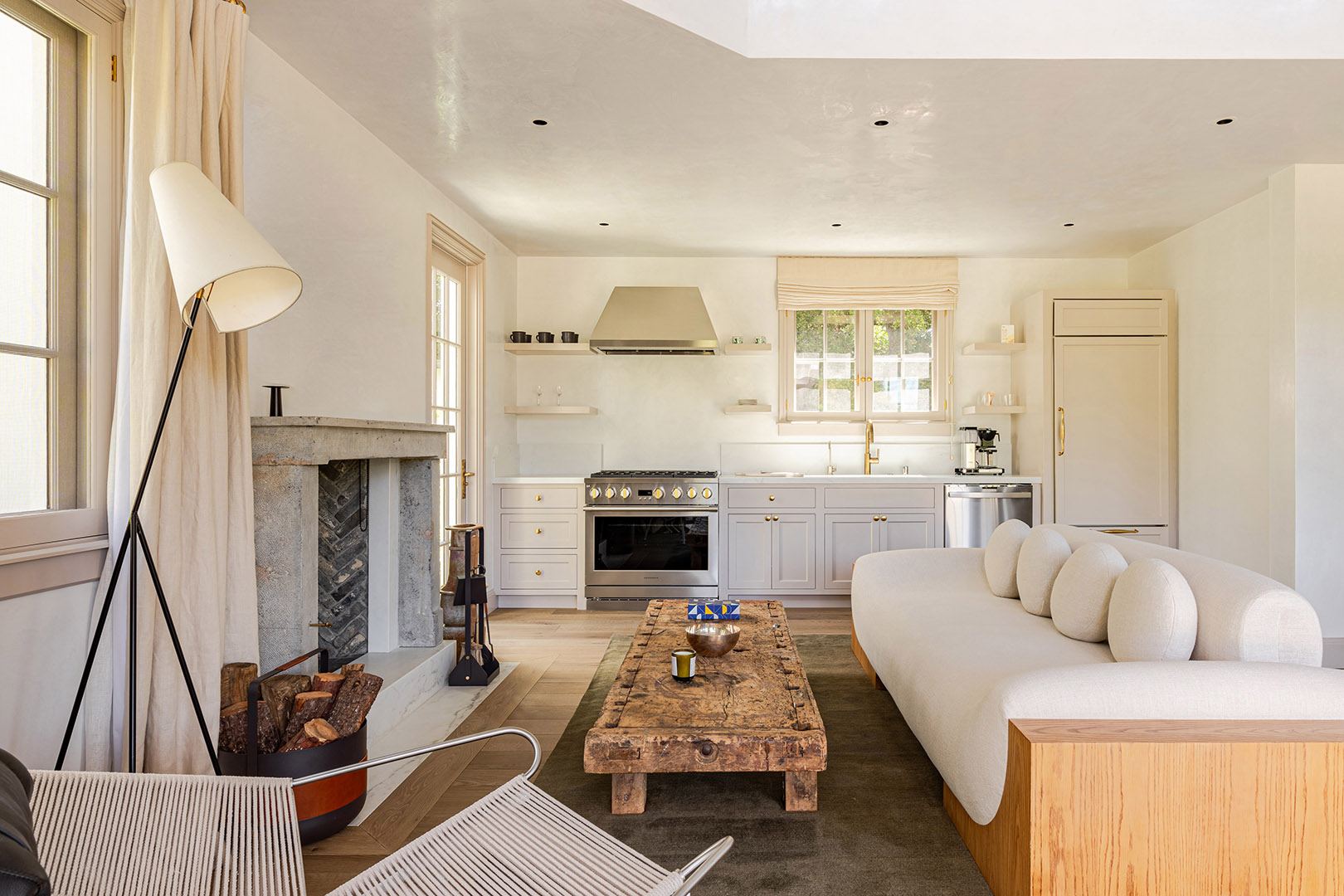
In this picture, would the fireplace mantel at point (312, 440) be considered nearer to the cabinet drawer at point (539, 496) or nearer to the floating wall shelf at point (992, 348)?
the cabinet drawer at point (539, 496)

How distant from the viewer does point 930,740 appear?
206 cm

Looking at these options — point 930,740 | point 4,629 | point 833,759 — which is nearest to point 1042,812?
point 930,740

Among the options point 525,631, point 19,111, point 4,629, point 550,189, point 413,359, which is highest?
point 550,189

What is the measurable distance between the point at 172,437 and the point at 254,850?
1.08 meters

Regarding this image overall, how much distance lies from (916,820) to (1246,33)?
2940 mm

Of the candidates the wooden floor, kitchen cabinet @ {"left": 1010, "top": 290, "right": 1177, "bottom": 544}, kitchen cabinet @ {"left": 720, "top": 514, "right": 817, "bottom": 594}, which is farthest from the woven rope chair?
kitchen cabinet @ {"left": 1010, "top": 290, "right": 1177, "bottom": 544}

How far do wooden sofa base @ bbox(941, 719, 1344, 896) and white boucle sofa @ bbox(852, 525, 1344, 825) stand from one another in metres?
0.11

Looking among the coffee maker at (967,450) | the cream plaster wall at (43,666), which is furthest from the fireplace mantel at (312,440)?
the coffee maker at (967,450)

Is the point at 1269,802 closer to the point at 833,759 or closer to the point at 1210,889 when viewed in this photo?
the point at 1210,889

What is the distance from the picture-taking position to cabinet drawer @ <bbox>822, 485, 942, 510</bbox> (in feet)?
16.4

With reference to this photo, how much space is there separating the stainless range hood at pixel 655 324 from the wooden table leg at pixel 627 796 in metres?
3.40

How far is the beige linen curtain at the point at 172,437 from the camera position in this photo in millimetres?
1762

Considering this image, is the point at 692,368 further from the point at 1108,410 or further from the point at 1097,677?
the point at 1097,677

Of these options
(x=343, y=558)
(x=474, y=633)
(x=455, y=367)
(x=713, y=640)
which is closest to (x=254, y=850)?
(x=713, y=640)
